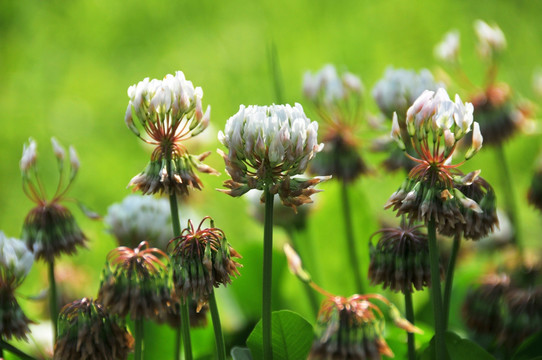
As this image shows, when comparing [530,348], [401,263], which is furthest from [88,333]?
[530,348]

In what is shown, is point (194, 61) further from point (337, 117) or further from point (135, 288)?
point (135, 288)

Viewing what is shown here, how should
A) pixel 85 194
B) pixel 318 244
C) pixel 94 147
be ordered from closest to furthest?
pixel 318 244
pixel 85 194
pixel 94 147

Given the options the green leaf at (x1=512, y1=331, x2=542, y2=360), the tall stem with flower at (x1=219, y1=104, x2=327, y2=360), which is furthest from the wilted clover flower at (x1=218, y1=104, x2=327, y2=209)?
the green leaf at (x1=512, y1=331, x2=542, y2=360)

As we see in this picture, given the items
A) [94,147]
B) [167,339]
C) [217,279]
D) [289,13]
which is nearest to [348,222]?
[167,339]

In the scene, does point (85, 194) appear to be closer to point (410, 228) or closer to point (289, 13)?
point (289, 13)

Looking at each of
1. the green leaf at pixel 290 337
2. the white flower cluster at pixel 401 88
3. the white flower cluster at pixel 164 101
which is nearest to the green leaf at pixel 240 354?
the green leaf at pixel 290 337

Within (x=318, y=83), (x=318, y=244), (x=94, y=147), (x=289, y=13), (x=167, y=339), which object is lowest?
(x=167, y=339)
